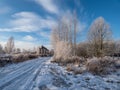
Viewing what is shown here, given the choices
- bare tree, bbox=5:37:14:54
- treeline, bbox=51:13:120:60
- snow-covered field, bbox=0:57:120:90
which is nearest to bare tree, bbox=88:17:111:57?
treeline, bbox=51:13:120:60

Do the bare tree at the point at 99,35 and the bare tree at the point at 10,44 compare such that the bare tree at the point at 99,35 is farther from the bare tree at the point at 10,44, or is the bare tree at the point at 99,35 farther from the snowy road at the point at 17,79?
the bare tree at the point at 10,44

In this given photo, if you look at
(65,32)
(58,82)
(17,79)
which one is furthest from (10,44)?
(58,82)

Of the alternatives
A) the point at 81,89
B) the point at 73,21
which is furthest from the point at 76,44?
the point at 81,89

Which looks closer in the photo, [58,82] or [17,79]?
[58,82]

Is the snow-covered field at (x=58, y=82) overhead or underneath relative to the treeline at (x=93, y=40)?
underneath

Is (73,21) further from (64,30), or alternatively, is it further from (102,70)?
(102,70)

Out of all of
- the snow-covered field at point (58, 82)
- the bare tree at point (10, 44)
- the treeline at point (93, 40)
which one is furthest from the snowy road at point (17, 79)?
the bare tree at point (10, 44)

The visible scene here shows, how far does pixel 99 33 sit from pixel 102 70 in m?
18.9

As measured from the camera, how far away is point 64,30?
115 ft

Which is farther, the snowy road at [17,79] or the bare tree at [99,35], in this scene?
the bare tree at [99,35]

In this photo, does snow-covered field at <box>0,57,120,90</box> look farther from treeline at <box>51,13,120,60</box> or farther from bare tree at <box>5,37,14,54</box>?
bare tree at <box>5,37,14,54</box>

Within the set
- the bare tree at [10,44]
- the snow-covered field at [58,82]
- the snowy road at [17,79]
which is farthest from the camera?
the bare tree at [10,44]

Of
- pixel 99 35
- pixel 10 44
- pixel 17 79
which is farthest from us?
pixel 10 44

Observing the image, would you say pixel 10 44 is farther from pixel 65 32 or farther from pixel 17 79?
pixel 17 79
